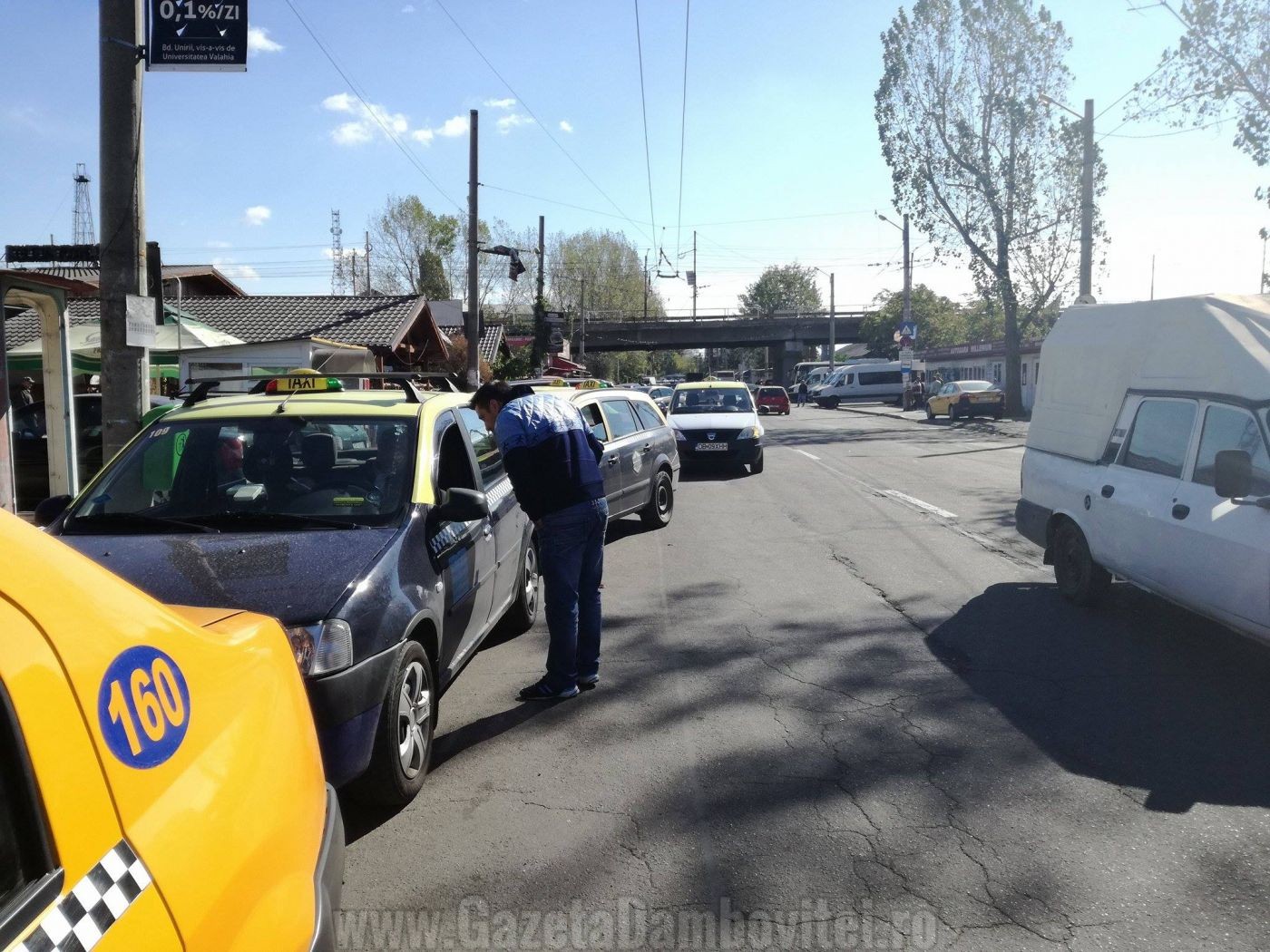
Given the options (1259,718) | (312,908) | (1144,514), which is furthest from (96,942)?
(1144,514)

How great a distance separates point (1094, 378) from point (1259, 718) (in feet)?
10.6

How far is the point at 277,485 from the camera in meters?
5.01

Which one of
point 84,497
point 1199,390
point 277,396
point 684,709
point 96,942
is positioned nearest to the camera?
point 96,942

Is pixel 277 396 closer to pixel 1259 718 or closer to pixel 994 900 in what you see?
pixel 994 900

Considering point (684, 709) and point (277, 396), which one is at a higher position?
point (277, 396)

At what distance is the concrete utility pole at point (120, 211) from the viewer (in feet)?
24.6

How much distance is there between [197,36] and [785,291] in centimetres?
13516

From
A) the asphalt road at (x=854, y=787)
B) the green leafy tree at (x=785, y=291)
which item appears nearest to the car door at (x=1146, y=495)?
the asphalt road at (x=854, y=787)

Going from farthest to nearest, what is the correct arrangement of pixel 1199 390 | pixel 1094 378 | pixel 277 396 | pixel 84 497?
1. pixel 1094 378
2. pixel 1199 390
3. pixel 277 396
4. pixel 84 497

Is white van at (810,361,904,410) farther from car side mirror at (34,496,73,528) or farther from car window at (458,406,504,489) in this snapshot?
car side mirror at (34,496,73,528)

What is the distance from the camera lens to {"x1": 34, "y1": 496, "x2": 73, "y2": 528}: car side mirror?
190 inches

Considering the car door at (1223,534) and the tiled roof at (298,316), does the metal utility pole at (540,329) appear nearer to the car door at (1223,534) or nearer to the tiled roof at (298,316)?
the tiled roof at (298,316)

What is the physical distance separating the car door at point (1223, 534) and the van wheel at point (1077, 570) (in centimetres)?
105

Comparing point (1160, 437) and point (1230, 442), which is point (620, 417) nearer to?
point (1160, 437)
